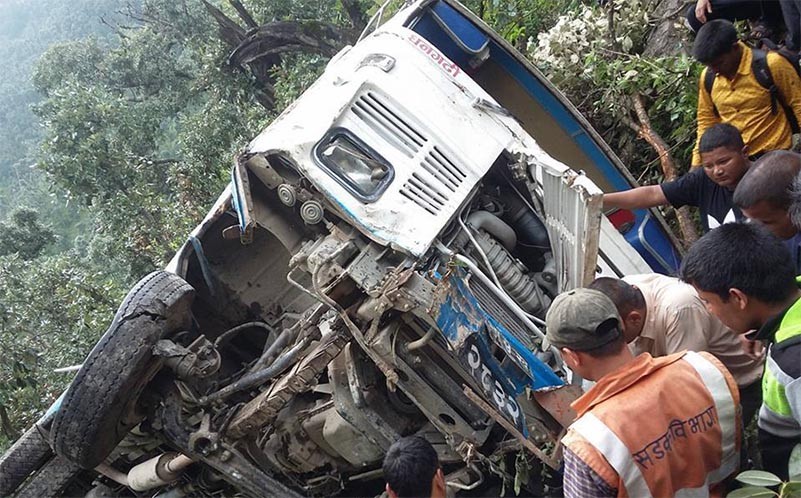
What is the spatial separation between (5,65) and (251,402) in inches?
1697

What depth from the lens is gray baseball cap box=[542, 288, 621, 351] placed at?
6.11 feet

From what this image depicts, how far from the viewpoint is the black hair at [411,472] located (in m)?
2.46

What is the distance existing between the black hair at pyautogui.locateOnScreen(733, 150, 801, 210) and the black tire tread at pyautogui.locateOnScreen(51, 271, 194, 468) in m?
2.60

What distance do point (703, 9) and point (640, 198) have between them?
1.28 m

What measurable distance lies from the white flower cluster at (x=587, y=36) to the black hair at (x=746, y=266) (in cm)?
376

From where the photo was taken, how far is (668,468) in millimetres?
1798

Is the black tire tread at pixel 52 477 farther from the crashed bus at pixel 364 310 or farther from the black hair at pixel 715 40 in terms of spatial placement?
the black hair at pixel 715 40

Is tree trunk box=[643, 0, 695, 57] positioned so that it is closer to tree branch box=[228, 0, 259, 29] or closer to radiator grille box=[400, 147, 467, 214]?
radiator grille box=[400, 147, 467, 214]

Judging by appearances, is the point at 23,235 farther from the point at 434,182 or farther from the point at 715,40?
the point at 715,40

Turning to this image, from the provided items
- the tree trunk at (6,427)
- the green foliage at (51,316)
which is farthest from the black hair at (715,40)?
the green foliage at (51,316)

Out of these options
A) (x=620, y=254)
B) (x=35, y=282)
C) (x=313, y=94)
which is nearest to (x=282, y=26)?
(x=35, y=282)

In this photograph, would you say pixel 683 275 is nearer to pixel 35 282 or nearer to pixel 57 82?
pixel 35 282

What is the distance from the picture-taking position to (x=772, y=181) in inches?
96.2

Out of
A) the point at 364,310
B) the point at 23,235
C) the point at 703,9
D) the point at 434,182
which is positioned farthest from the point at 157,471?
the point at 23,235
